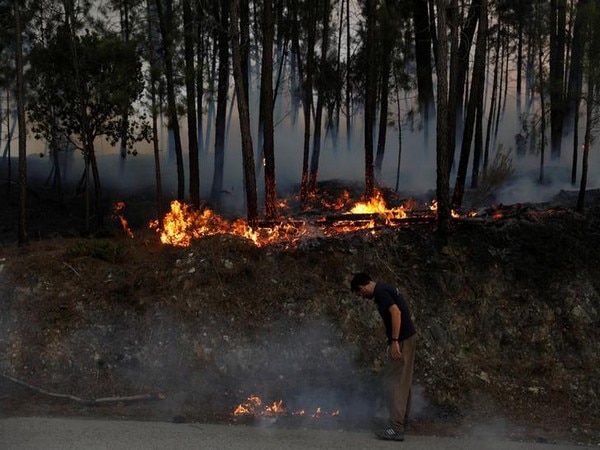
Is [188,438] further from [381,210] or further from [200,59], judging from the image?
[200,59]

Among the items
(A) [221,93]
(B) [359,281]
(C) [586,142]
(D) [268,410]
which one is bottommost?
(D) [268,410]

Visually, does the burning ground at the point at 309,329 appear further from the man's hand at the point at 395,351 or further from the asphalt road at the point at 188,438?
the man's hand at the point at 395,351

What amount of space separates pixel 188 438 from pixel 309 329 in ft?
11.5

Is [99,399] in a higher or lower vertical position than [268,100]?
lower

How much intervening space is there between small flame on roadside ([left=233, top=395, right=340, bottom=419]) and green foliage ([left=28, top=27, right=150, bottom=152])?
12457 mm

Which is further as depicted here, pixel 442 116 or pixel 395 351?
pixel 442 116

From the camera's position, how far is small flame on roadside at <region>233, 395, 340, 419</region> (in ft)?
23.6

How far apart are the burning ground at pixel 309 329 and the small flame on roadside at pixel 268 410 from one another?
0.03m

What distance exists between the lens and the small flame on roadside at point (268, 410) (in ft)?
23.6

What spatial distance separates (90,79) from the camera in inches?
720

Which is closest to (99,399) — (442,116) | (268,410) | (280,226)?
(268,410)

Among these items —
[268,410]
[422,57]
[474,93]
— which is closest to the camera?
[268,410]

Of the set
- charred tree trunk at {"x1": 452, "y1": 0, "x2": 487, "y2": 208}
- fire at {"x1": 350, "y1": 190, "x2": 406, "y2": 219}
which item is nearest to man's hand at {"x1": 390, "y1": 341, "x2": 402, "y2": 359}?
fire at {"x1": 350, "y1": 190, "x2": 406, "y2": 219}

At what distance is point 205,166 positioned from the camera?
35.5m
